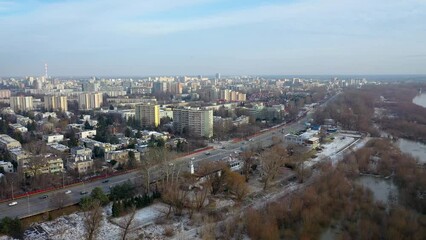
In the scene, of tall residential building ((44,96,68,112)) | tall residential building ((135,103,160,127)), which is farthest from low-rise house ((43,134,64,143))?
tall residential building ((44,96,68,112))

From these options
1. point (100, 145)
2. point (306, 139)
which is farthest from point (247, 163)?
point (100, 145)

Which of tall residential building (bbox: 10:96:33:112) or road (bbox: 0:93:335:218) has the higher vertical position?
tall residential building (bbox: 10:96:33:112)

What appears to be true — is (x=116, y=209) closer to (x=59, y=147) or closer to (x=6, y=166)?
(x=6, y=166)

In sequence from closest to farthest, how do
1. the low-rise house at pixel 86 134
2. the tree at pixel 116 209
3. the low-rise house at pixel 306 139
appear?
the tree at pixel 116 209 → the low-rise house at pixel 306 139 → the low-rise house at pixel 86 134

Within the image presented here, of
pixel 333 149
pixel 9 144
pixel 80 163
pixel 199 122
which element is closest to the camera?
pixel 80 163

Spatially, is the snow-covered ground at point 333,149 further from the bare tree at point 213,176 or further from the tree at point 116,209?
the tree at point 116,209

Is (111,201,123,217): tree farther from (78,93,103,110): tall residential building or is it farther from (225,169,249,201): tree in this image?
A: (78,93,103,110): tall residential building

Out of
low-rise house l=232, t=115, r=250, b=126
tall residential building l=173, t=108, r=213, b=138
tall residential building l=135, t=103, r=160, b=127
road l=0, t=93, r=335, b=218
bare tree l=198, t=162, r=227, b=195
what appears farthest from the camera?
tall residential building l=135, t=103, r=160, b=127

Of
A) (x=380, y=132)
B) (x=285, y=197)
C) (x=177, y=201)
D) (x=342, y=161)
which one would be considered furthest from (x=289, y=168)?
(x=380, y=132)

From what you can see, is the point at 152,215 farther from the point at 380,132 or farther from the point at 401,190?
the point at 380,132

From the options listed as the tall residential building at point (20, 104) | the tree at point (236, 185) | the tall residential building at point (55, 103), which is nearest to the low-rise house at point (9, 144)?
the tree at point (236, 185)

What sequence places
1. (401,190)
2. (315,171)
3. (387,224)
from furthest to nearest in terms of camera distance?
(315,171), (401,190), (387,224)
